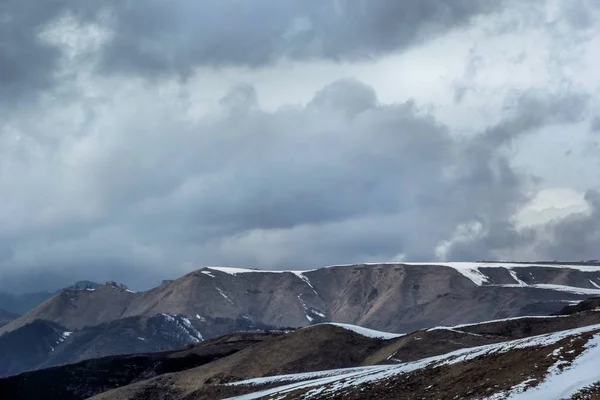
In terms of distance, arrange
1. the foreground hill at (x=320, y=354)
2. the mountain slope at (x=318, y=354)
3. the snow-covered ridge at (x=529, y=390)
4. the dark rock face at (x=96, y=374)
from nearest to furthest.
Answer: the snow-covered ridge at (x=529, y=390), the foreground hill at (x=320, y=354), the mountain slope at (x=318, y=354), the dark rock face at (x=96, y=374)

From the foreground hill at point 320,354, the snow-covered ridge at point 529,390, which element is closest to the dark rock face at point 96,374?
the foreground hill at point 320,354

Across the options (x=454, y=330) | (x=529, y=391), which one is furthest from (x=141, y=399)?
(x=529, y=391)

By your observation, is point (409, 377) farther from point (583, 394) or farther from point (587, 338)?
point (583, 394)

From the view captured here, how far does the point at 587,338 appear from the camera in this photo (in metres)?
60.6

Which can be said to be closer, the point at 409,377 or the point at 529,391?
the point at 529,391

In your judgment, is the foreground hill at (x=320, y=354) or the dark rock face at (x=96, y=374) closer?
the foreground hill at (x=320, y=354)

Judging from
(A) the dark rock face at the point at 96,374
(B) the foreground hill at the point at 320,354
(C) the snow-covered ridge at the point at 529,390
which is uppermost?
(A) the dark rock face at the point at 96,374

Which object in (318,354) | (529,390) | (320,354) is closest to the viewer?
(529,390)

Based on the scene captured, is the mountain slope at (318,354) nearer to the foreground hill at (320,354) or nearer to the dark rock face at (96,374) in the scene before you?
the foreground hill at (320,354)

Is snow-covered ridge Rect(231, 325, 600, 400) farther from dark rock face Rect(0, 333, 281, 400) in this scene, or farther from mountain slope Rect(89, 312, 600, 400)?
dark rock face Rect(0, 333, 281, 400)

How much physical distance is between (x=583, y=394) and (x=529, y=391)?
374cm

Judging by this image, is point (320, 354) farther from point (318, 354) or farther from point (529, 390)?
point (529, 390)

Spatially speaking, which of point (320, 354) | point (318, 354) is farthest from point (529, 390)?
point (318, 354)

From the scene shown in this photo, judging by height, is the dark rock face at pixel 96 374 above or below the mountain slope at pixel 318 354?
above
